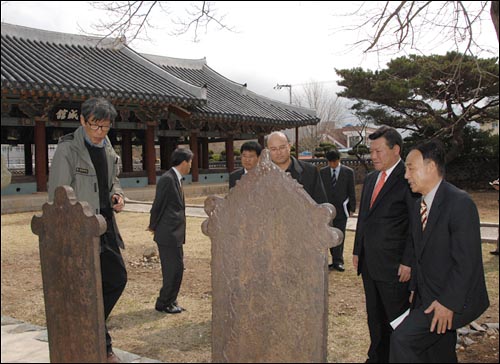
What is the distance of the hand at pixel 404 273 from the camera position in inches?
132

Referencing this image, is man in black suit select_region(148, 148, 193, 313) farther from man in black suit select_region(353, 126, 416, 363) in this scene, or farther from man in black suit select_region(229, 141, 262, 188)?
man in black suit select_region(353, 126, 416, 363)

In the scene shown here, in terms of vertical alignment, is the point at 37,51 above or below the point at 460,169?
above

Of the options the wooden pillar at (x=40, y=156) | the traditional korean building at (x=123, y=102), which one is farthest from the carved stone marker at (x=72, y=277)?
the wooden pillar at (x=40, y=156)

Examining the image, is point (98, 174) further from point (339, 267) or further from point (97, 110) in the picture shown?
point (339, 267)

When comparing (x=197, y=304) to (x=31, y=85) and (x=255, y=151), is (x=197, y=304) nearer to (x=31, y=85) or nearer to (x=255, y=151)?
(x=255, y=151)

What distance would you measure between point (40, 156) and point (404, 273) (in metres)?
12.4

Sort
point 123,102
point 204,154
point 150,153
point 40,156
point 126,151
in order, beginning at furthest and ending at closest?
point 204,154
point 126,151
point 150,153
point 123,102
point 40,156

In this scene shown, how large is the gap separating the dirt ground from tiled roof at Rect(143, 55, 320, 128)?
384 inches

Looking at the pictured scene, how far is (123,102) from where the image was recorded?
1492 centimetres

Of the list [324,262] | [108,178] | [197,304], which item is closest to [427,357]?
[324,262]

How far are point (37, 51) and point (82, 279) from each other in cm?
1350

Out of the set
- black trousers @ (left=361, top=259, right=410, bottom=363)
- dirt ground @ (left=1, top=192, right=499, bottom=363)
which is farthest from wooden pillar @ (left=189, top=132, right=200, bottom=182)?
black trousers @ (left=361, top=259, right=410, bottom=363)

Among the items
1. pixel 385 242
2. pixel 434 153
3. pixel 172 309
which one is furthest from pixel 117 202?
pixel 434 153

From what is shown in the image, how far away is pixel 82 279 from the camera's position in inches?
114
